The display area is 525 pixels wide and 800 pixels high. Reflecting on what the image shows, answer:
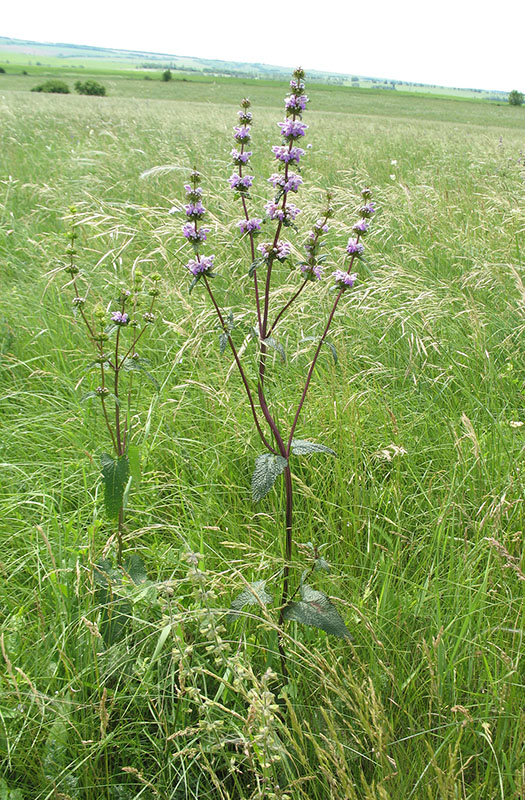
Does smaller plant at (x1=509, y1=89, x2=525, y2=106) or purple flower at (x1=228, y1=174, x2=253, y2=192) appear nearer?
purple flower at (x1=228, y1=174, x2=253, y2=192)

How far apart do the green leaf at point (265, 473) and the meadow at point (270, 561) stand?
172 mm

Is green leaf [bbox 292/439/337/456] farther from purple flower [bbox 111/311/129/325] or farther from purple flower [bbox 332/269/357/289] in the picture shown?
purple flower [bbox 111/311/129/325]

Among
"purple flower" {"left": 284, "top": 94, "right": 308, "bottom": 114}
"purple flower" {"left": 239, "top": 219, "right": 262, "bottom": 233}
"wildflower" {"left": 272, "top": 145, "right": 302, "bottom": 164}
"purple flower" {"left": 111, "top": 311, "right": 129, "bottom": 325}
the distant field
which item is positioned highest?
the distant field

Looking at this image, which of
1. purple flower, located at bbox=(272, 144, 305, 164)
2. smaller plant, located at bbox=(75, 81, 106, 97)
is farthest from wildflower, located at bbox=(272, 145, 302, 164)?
smaller plant, located at bbox=(75, 81, 106, 97)

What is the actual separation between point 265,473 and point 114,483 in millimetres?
430

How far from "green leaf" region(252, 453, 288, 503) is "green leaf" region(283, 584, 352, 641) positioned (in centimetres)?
28

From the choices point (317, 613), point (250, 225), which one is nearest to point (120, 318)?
point (250, 225)

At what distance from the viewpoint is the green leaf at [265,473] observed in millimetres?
1304

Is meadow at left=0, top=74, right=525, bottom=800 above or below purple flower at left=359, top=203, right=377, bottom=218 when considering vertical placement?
below

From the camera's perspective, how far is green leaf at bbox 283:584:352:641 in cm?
119

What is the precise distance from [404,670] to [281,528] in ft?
1.88

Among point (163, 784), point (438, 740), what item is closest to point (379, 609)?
point (438, 740)

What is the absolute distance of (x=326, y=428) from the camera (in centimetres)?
212

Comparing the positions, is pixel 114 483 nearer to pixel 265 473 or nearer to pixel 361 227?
pixel 265 473
